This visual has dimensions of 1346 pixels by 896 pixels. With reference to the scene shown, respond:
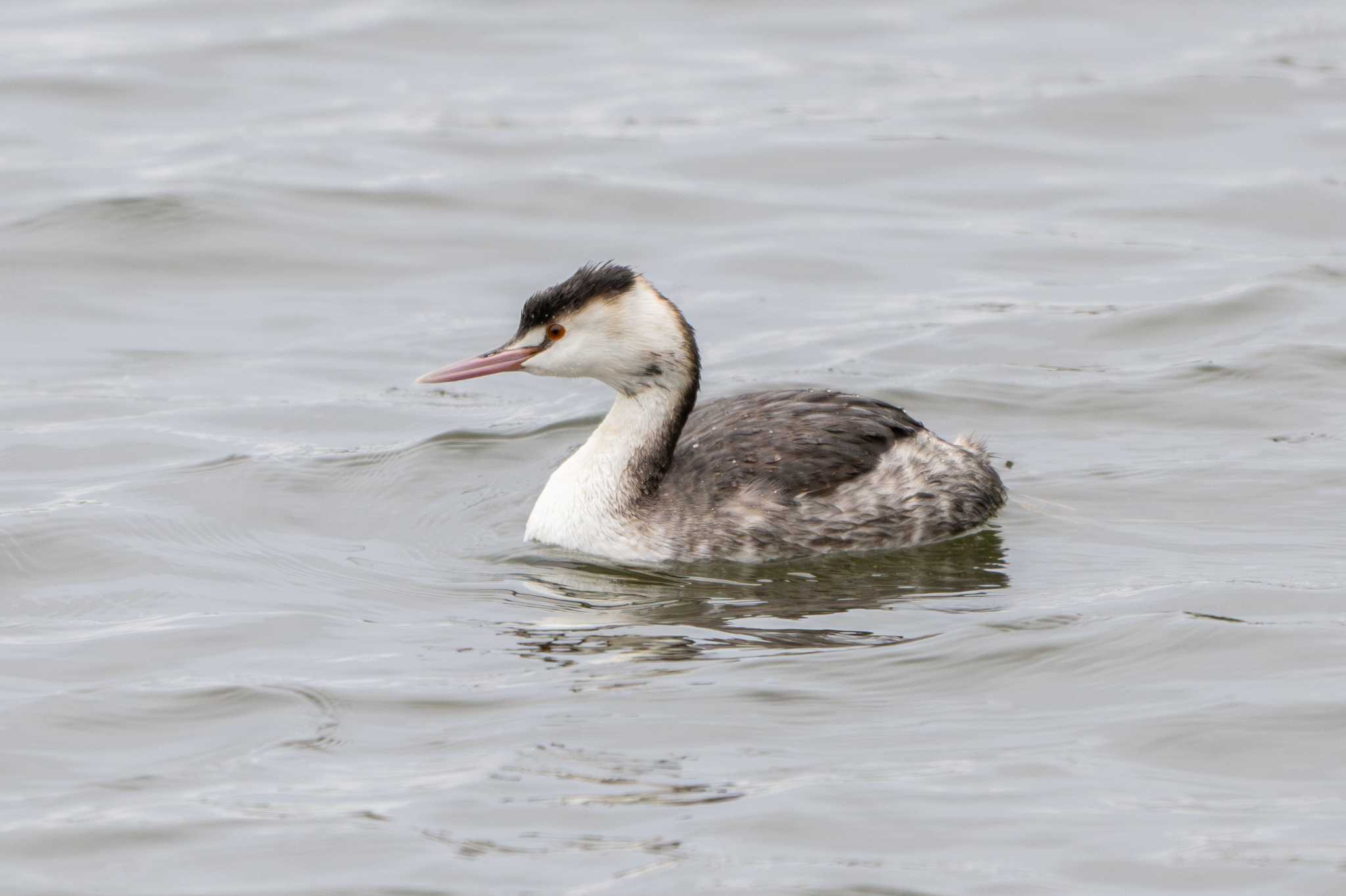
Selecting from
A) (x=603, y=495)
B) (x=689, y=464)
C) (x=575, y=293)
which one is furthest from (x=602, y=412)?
(x=575, y=293)

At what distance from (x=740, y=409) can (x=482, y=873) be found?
3.77 meters

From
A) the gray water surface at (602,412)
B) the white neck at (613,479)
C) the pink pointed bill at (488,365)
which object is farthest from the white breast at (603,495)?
the pink pointed bill at (488,365)

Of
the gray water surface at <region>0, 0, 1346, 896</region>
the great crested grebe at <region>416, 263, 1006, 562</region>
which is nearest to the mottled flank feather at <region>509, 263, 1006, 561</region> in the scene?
the great crested grebe at <region>416, 263, 1006, 562</region>

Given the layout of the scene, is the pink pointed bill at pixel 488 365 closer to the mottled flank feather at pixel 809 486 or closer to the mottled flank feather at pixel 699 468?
the mottled flank feather at pixel 699 468

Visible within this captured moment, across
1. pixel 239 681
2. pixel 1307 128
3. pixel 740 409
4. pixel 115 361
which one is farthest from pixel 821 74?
pixel 239 681

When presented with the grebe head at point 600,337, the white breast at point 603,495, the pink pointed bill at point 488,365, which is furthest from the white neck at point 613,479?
the pink pointed bill at point 488,365

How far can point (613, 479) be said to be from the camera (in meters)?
8.91

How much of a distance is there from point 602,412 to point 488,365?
6.91ft

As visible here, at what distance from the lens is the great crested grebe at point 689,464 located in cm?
876

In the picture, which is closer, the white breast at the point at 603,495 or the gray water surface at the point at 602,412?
the gray water surface at the point at 602,412

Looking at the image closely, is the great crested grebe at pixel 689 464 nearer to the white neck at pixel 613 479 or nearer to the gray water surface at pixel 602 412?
the white neck at pixel 613 479

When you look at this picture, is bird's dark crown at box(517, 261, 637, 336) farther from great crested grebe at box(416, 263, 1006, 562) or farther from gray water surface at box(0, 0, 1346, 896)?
gray water surface at box(0, 0, 1346, 896)

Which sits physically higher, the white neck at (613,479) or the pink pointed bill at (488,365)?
the pink pointed bill at (488,365)

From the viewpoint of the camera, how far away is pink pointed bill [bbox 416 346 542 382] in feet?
28.8
